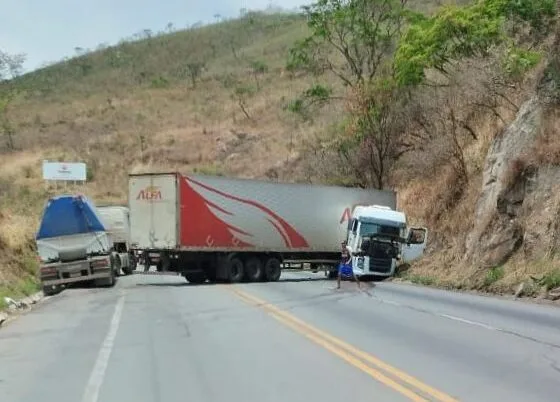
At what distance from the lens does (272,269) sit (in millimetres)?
32938

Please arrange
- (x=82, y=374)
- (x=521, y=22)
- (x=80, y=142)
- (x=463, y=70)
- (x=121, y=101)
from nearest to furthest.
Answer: (x=82, y=374) → (x=463, y=70) → (x=521, y=22) → (x=80, y=142) → (x=121, y=101)

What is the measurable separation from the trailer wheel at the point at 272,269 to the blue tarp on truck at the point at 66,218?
7.38 m

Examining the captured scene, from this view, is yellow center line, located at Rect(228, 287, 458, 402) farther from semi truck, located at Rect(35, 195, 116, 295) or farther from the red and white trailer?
Result: semi truck, located at Rect(35, 195, 116, 295)

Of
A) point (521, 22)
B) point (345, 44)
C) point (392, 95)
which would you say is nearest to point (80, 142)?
point (345, 44)

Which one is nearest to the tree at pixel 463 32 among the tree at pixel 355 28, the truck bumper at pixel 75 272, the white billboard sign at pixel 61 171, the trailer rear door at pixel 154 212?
the tree at pixel 355 28

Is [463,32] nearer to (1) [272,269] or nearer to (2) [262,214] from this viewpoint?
(2) [262,214]

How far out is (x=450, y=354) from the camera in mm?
11297

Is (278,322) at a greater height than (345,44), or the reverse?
(345,44)

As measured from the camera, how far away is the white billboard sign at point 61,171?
2687 inches

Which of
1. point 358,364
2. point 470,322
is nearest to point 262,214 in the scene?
point 470,322

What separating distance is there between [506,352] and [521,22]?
1343 inches

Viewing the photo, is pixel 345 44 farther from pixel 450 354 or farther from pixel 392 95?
pixel 450 354

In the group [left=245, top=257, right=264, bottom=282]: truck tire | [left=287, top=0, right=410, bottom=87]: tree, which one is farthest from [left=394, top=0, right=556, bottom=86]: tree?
[left=245, top=257, right=264, bottom=282]: truck tire

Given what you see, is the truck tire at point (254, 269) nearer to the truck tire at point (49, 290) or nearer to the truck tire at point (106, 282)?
the truck tire at point (106, 282)
